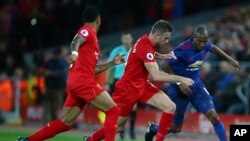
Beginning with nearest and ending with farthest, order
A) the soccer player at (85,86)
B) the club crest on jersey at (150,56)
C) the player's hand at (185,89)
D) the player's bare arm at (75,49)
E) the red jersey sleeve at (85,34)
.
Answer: the player's bare arm at (75,49) → the soccer player at (85,86) → the red jersey sleeve at (85,34) → the club crest on jersey at (150,56) → the player's hand at (185,89)

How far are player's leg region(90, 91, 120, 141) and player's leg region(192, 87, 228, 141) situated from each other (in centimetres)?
255

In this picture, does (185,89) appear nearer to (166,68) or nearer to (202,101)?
(202,101)

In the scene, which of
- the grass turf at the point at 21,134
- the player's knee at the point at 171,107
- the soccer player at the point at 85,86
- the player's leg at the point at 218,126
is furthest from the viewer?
the grass turf at the point at 21,134

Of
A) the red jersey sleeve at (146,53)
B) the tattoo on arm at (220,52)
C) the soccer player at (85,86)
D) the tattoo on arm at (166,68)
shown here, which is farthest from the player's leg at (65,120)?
the tattoo on arm at (220,52)

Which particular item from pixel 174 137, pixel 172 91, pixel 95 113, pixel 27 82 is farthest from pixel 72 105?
pixel 27 82

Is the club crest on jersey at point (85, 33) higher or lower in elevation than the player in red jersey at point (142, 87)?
higher

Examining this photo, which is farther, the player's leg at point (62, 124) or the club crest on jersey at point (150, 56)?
the club crest on jersey at point (150, 56)

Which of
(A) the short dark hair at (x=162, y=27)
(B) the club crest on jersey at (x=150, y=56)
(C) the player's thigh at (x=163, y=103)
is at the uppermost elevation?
(A) the short dark hair at (x=162, y=27)

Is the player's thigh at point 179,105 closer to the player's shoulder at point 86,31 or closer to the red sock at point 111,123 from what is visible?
the red sock at point 111,123

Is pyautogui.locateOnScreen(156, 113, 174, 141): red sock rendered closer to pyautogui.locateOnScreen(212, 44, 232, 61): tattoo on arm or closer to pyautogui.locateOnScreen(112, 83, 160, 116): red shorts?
pyautogui.locateOnScreen(112, 83, 160, 116): red shorts

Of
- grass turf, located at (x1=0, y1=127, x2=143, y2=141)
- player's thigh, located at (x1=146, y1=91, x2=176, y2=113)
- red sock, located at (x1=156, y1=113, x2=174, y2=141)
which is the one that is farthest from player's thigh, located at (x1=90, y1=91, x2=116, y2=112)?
grass turf, located at (x1=0, y1=127, x2=143, y2=141)

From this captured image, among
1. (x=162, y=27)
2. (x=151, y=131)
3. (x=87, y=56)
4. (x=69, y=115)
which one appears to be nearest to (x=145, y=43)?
(x=162, y=27)

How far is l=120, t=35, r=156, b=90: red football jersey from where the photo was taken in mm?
13250

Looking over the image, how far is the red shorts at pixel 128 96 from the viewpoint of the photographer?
13.4 m
